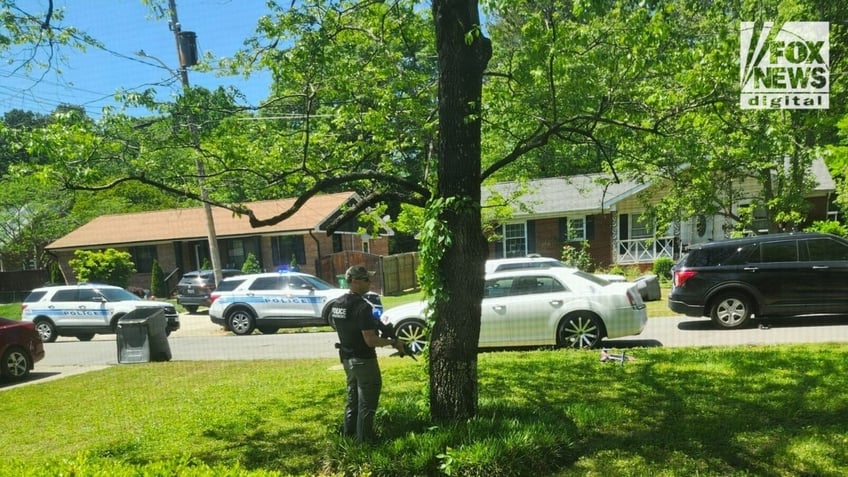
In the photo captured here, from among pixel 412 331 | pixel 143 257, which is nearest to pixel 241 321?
pixel 412 331

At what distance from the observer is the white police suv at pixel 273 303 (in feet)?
48.5

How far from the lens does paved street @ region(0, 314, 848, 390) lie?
984 centimetres

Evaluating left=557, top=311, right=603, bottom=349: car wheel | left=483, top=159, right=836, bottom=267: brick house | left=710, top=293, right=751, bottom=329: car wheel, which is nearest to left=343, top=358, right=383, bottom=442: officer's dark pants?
left=557, top=311, right=603, bottom=349: car wheel

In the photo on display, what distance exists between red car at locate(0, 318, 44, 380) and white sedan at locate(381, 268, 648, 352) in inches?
289

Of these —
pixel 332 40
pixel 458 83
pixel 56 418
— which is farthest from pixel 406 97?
pixel 56 418

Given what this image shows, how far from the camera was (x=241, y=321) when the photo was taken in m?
15.2

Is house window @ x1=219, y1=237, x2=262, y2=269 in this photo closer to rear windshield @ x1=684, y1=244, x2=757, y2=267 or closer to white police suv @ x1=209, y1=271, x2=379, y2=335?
white police suv @ x1=209, y1=271, x2=379, y2=335

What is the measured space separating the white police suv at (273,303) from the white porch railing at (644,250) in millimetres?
13346

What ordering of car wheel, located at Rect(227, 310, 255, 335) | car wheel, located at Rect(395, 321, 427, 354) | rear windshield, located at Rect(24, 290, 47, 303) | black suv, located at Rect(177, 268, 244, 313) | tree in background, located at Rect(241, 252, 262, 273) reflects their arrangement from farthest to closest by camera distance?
tree in background, located at Rect(241, 252, 262, 273) → black suv, located at Rect(177, 268, 244, 313) → rear windshield, located at Rect(24, 290, 47, 303) → car wheel, located at Rect(227, 310, 255, 335) → car wheel, located at Rect(395, 321, 427, 354)

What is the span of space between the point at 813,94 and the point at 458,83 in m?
9.64

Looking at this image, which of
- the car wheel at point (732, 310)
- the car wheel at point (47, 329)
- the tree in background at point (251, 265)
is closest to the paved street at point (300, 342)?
the car wheel at point (732, 310)

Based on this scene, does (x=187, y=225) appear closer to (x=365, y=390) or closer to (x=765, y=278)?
(x=765, y=278)

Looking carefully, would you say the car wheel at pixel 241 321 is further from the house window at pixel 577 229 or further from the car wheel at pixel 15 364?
the house window at pixel 577 229

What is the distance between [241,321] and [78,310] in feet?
A: 17.3
